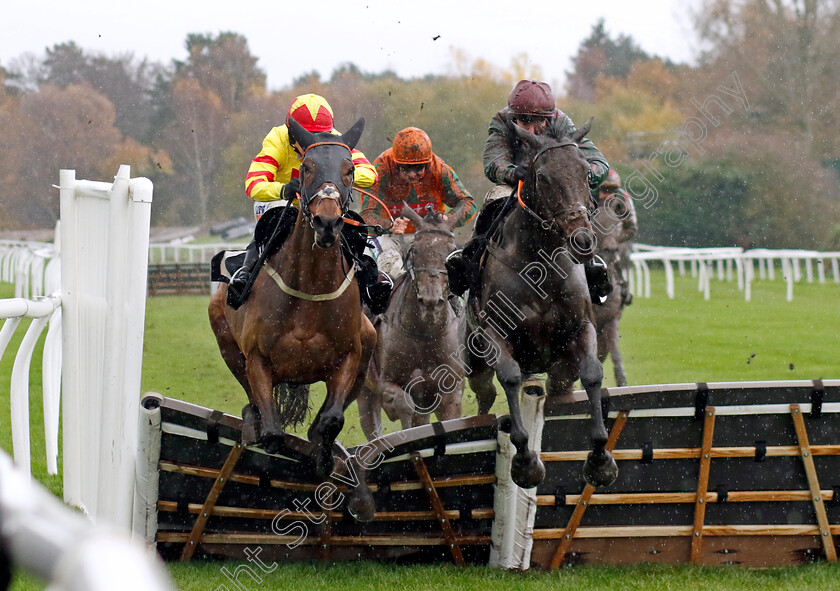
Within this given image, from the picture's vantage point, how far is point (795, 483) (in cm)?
448

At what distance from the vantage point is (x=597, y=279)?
15.6ft

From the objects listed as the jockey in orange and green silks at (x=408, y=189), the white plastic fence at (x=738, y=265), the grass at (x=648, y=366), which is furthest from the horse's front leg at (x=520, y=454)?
the white plastic fence at (x=738, y=265)

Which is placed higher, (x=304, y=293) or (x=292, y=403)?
(x=304, y=293)

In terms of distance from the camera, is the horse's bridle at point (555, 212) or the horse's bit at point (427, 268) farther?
the horse's bit at point (427, 268)

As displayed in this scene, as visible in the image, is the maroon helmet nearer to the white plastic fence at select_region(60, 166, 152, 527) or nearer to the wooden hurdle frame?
the wooden hurdle frame

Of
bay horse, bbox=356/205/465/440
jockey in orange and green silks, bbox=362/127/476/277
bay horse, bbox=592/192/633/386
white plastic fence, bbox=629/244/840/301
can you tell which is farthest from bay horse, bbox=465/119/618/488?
white plastic fence, bbox=629/244/840/301

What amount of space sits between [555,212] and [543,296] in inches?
20.9

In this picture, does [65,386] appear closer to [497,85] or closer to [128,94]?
[497,85]

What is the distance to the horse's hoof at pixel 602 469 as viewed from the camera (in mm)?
4199

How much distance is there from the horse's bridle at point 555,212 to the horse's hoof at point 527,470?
998mm

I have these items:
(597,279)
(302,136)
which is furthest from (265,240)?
(597,279)

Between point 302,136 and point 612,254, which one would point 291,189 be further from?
point 612,254

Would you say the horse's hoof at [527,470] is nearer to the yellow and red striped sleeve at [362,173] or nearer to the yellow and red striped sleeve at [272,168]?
the yellow and red striped sleeve at [362,173]

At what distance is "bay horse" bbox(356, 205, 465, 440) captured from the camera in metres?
5.71
